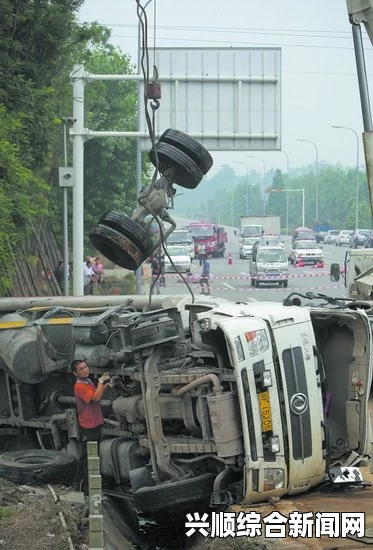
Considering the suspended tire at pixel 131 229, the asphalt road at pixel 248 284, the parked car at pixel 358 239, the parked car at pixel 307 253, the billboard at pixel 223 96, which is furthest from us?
the parked car at pixel 358 239

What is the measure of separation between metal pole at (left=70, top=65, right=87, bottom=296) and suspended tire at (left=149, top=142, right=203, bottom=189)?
55.5 ft

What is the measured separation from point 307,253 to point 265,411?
201ft

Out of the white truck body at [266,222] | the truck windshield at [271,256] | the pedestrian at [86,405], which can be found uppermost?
the white truck body at [266,222]

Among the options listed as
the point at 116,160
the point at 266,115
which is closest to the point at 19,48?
the point at 266,115

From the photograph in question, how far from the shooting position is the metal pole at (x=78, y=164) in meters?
30.3

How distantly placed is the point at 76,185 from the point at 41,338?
17.9 meters

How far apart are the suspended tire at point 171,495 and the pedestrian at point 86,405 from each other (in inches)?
63.9

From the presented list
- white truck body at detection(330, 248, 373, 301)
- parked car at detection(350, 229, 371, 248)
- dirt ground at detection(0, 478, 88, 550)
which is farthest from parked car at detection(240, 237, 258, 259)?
dirt ground at detection(0, 478, 88, 550)

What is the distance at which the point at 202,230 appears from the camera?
83438mm

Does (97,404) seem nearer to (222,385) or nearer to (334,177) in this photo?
(222,385)

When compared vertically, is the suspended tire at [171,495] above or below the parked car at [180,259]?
below

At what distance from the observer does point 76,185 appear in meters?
31.0

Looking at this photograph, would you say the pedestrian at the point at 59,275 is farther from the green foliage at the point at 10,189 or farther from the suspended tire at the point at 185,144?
the suspended tire at the point at 185,144

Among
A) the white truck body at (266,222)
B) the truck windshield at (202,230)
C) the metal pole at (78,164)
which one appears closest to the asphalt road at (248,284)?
the truck windshield at (202,230)
